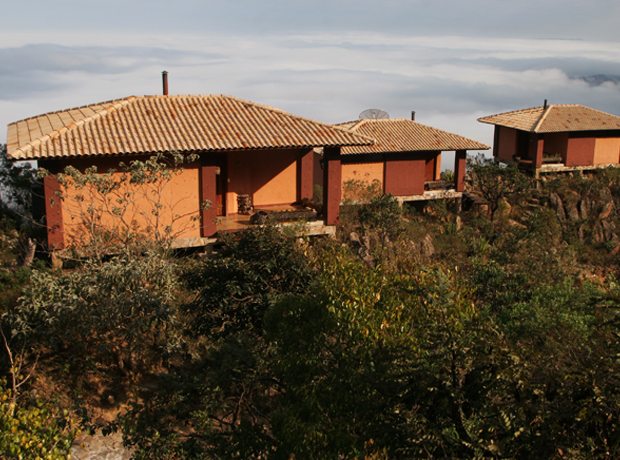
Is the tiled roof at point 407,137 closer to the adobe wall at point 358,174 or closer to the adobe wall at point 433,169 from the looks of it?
the adobe wall at point 358,174

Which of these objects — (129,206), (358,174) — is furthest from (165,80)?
(358,174)

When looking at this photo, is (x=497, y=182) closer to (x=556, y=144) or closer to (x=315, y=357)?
(x=556, y=144)

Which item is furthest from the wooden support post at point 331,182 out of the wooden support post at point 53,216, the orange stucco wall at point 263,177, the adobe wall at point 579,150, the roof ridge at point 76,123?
the adobe wall at point 579,150

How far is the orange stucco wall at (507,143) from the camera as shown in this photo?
35.7 metres

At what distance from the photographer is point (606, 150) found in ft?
112

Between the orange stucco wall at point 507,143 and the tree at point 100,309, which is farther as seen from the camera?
the orange stucco wall at point 507,143

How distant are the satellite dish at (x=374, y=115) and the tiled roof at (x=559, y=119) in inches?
338

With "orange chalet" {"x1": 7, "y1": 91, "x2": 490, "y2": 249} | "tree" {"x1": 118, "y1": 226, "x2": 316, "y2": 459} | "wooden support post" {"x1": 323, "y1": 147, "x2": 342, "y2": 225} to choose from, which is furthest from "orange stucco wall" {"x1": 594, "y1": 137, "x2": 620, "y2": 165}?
"tree" {"x1": 118, "y1": 226, "x2": 316, "y2": 459}

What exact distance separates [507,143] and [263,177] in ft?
70.1

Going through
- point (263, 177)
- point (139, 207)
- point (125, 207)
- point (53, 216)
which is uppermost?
point (263, 177)

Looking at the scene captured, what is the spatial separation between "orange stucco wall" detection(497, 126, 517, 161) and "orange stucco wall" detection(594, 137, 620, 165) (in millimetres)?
4778

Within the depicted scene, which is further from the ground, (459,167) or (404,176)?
(459,167)

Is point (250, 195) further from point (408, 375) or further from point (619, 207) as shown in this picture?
point (619, 207)

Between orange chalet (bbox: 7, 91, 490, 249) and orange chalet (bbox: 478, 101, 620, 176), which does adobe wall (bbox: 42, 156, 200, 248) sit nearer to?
orange chalet (bbox: 7, 91, 490, 249)
